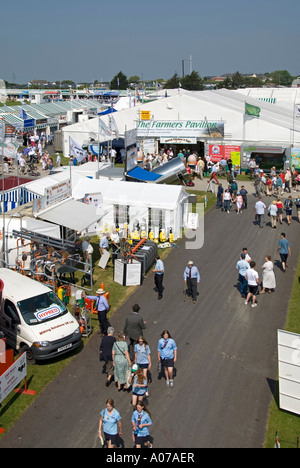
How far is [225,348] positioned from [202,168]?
19.8m

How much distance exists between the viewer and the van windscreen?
1067 centimetres

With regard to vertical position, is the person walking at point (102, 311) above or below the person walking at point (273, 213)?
below

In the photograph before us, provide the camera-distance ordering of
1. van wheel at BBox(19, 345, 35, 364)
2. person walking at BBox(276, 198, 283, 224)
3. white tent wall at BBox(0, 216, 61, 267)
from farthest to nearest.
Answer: person walking at BBox(276, 198, 283, 224), white tent wall at BBox(0, 216, 61, 267), van wheel at BBox(19, 345, 35, 364)

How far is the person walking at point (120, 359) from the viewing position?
9.19 m

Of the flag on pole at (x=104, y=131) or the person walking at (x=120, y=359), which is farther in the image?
the flag on pole at (x=104, y=131)

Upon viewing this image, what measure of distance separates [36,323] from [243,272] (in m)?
6.07

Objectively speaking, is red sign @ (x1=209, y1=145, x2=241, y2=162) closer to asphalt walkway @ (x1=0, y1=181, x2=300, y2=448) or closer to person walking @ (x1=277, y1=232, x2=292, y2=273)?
person walking @ (x1=277, y1=232, x2=292, y2=273)

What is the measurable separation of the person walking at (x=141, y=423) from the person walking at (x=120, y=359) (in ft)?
6.10

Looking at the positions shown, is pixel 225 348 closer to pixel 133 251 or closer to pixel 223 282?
pixel 223 282

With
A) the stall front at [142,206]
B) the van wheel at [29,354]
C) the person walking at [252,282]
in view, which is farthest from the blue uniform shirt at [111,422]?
the stall front at [142,206]

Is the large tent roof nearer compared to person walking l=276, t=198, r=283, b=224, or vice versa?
the large tent roof

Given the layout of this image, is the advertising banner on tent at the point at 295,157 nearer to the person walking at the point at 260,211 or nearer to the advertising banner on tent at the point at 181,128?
the advertising banner on tent at the point at 181,128

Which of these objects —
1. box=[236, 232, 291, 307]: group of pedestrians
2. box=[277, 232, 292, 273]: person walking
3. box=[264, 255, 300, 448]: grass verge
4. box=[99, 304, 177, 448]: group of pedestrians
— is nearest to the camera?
box=[99, 304, 177, 448]: group of pedestrians

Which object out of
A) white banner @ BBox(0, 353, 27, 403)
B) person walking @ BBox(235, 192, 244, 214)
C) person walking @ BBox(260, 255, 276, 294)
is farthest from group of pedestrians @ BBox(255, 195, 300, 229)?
white banner @ BBox(0, 353, 27, 403)
